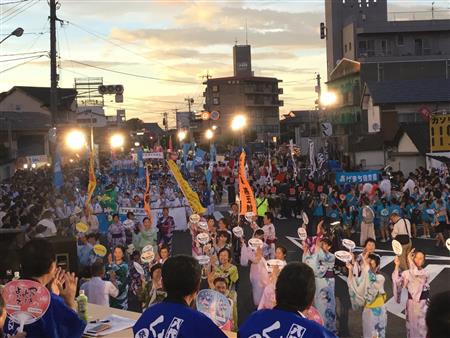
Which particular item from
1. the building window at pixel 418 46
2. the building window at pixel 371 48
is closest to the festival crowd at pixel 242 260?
the building window at pixel 371 48

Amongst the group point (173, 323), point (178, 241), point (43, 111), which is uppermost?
point (43, 111)

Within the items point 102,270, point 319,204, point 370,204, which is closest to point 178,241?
point 319,204

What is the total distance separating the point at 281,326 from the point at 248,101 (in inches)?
2833

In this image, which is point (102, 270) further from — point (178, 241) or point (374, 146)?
point (374, 146)

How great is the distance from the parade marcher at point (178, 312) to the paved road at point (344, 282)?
18.3 feet

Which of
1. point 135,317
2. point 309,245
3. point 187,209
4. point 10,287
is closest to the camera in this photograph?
point 10,287

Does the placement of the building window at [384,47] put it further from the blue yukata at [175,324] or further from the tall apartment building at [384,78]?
the blue yukata at [175,324]

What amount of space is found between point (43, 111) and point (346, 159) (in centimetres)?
3106

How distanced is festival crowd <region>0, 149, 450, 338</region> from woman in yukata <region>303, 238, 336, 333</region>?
0.02 m

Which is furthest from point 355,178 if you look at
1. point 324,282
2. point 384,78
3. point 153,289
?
point 384,78

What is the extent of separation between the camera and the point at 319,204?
1775 centimetres

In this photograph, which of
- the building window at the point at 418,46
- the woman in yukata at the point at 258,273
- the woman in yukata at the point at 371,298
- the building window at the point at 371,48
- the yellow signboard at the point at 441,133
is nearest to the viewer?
the yellow signboard at the point at 441,133

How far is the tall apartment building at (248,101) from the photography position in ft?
240

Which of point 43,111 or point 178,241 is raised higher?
point 43,111
